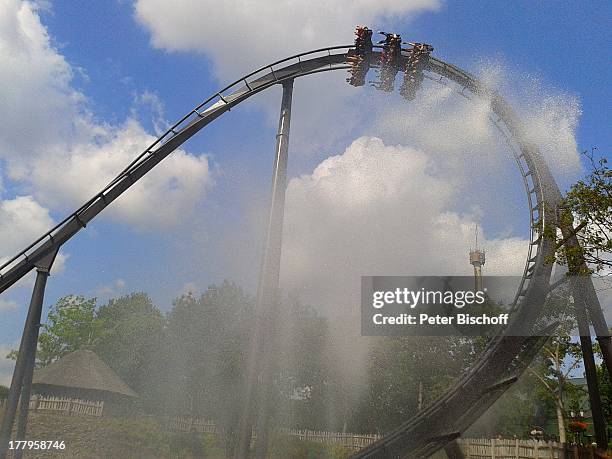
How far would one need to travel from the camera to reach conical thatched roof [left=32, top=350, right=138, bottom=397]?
29.1 meters

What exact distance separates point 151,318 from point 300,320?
23867 mm

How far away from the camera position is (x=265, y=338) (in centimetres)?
1311

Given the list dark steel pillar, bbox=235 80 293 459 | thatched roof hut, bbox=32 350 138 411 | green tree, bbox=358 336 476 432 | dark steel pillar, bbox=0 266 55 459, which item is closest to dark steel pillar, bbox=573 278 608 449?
dark steel pillar, bbox=235 80 293 459

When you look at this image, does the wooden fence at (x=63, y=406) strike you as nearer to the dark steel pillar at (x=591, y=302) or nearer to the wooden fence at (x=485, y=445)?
the wooden fence at (x=485, y=445)

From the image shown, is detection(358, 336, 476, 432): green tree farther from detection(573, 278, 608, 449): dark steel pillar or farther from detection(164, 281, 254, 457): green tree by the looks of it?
detection(573, 278, 608, 449): dark steel pillar

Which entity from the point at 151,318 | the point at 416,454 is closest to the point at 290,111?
the point at 416,454

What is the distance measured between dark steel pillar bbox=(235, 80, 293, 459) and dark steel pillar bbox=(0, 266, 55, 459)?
612 centimetres

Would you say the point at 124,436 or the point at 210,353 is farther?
the point at 210,353

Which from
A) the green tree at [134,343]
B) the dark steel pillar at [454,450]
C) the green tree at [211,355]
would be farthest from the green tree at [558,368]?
the green tree at [134,343]

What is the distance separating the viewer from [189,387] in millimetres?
32562

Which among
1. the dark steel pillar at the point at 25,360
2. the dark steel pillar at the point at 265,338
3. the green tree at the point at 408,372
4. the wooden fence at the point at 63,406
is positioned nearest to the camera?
the dark steel pillar at the point at 265,338

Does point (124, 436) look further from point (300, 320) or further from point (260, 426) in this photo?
point (260, 426)

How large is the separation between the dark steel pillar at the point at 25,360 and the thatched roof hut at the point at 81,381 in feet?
53.1

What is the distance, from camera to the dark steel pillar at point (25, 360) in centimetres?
1312
